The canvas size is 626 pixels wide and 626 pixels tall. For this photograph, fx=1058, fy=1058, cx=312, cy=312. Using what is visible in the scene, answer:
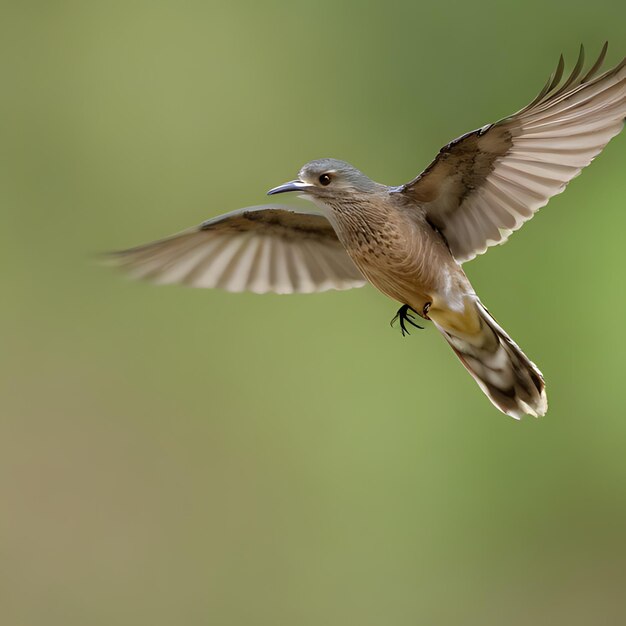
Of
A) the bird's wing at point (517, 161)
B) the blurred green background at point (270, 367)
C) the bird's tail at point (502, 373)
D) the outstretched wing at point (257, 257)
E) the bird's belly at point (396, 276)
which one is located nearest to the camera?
the bird's wing at point (517, 161)

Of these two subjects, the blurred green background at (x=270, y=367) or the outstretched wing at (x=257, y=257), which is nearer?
the outstretched wing at (x=257, y=257)

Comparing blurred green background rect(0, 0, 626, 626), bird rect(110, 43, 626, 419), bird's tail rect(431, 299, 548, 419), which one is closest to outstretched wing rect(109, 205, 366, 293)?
bird rect(110, 43, 626, 419)

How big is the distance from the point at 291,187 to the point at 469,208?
0.33m

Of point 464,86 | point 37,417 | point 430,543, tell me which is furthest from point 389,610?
point 464,86

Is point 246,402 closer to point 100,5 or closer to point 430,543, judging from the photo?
point 430,543

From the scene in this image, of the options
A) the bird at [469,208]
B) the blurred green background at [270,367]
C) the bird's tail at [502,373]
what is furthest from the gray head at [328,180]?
the blurred green background at [270,367]

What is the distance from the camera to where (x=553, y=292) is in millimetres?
3580

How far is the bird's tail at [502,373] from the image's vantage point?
5.70 ft

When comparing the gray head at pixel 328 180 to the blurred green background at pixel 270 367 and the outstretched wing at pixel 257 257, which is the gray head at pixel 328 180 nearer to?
the outstretched wing at pixel 257 257

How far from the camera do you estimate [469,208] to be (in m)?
1.67

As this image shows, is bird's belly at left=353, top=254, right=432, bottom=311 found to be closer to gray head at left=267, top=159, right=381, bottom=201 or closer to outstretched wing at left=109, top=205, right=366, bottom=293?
gray head at left=267, top=159, right=381, bottom=201

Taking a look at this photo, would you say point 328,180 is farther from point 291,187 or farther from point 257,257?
point 257,257

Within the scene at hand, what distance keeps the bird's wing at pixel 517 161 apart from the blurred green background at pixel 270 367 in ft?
6.44

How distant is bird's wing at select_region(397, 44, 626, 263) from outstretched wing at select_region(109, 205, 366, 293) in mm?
340
